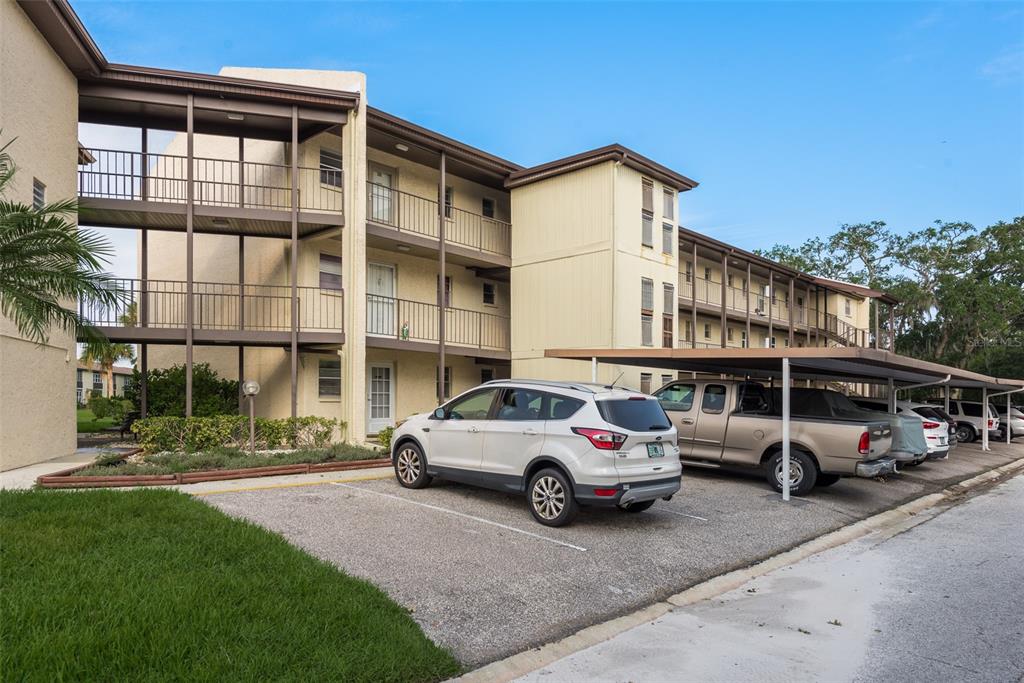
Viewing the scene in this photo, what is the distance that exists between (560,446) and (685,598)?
7.59 ft

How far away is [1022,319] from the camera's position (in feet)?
137

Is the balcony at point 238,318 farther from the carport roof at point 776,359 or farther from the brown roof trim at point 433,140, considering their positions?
the carport roof at point 776,359

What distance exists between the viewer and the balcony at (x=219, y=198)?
14945mm

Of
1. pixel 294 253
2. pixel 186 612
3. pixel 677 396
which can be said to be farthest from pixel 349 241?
pixel 186 612

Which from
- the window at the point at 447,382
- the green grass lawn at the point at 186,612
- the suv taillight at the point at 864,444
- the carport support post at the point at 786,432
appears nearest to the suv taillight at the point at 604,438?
the green grass lawn at the point at 186,612

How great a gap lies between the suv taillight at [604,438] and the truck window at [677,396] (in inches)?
198

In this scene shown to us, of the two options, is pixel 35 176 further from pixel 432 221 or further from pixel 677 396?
pixel 677 396

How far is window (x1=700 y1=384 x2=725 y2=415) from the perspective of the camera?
12.4 meters

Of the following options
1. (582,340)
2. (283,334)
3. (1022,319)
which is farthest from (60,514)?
(1022,319)

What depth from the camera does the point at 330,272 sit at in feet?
57.9

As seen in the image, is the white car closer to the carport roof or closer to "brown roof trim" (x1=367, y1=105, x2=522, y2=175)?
the carport roof

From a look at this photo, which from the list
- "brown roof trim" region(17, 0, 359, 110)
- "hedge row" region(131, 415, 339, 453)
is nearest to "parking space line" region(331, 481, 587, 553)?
"hedge row" region(131, 415, 339, 453)

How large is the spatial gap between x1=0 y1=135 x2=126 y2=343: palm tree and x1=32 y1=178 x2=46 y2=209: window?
16.1 feet

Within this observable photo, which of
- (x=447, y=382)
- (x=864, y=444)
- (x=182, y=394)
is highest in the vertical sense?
(x=447, y=382)
